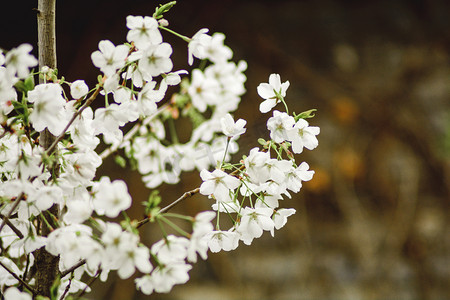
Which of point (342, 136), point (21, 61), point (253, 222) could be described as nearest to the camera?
point (21, 61)

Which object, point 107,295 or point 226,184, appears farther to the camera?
point 107,295

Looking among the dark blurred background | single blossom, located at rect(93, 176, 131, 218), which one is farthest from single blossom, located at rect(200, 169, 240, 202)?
the dark blurred background

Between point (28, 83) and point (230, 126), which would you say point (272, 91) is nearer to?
point (230, 126)

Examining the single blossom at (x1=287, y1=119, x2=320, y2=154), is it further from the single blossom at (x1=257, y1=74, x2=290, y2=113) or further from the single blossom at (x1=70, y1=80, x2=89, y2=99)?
the single blossom at (x1=70, y1=80, x2=89, y2=99)

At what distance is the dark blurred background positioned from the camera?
5.77ft

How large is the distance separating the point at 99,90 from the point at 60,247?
16 cm

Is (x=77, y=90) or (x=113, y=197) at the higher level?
(x=77, y=90)

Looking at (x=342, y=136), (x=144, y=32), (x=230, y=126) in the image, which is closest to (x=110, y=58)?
(x=144, y=32)

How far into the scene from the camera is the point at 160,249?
360 mm

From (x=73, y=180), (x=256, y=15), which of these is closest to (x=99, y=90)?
(x=73, y=180)

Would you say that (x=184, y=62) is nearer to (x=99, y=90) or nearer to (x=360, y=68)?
(x=360, y=68)

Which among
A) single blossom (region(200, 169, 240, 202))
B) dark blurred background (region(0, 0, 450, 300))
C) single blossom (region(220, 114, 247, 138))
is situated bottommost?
single blossom (region(200, 169, 240, 202))

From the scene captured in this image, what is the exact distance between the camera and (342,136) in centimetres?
188

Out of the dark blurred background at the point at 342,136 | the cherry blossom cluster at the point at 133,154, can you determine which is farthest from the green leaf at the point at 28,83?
the dark blurred background at the point at 342,136
